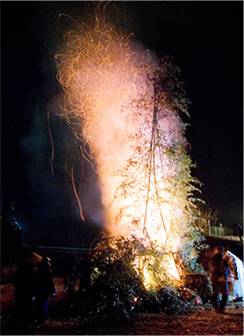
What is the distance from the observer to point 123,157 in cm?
1388

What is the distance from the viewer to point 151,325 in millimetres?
9211

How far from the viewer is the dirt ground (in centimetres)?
852

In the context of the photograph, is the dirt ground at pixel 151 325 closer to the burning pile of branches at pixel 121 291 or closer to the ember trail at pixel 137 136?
the burning pile of branches at pixel 121 291

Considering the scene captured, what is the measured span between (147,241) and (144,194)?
1.64m

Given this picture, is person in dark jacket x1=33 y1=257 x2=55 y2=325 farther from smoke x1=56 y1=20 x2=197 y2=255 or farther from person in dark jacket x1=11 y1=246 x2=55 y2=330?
smoke x1=56 y1=20 x2=197 y2=255

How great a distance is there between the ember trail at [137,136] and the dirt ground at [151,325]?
2.58 metres

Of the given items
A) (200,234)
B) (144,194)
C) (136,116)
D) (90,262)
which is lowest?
(90,262)

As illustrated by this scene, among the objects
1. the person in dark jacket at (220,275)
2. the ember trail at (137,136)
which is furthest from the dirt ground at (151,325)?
the ember trail at (137,136)

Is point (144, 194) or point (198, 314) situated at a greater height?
point (144, 194)

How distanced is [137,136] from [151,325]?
21.5 ft

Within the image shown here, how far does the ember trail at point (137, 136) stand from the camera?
1338cm

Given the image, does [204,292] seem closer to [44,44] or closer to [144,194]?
[144,194]

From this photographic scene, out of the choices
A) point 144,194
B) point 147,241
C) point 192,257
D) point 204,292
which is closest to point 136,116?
point 144,194

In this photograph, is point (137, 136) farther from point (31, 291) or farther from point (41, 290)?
point (31, 291)
